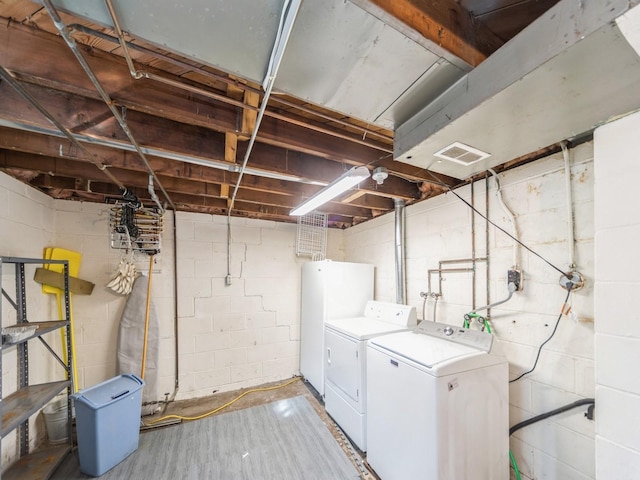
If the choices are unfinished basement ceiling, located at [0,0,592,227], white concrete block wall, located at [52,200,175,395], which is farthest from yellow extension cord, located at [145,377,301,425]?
unfinished basement ceiling, located at [0,0,592,227]

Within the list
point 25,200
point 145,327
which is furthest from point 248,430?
point 25,200

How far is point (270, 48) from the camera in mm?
900

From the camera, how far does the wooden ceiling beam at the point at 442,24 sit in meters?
0.77

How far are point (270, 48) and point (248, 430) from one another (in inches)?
119

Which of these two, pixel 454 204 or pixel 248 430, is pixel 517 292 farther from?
pixel 248 430

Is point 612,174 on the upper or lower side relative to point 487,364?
upper

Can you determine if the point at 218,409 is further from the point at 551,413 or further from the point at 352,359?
the point at 551,413

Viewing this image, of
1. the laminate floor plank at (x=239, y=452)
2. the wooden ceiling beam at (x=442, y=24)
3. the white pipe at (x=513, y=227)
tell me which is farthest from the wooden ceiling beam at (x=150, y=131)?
the laminate floor plank at (x=239, y=452)

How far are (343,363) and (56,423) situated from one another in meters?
2.56

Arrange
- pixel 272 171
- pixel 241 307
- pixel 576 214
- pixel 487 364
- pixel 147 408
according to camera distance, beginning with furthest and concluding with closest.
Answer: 1. pixel 241 307
2. pixel 147 408
3. pixel 272 171
4. pixel 487 364
5. pixel 576 214

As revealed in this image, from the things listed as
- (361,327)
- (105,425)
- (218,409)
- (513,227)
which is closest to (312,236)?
(361,327)

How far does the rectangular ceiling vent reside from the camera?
4.55 ft

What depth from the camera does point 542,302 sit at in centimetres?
167

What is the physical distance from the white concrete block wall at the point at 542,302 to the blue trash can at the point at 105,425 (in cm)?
283
